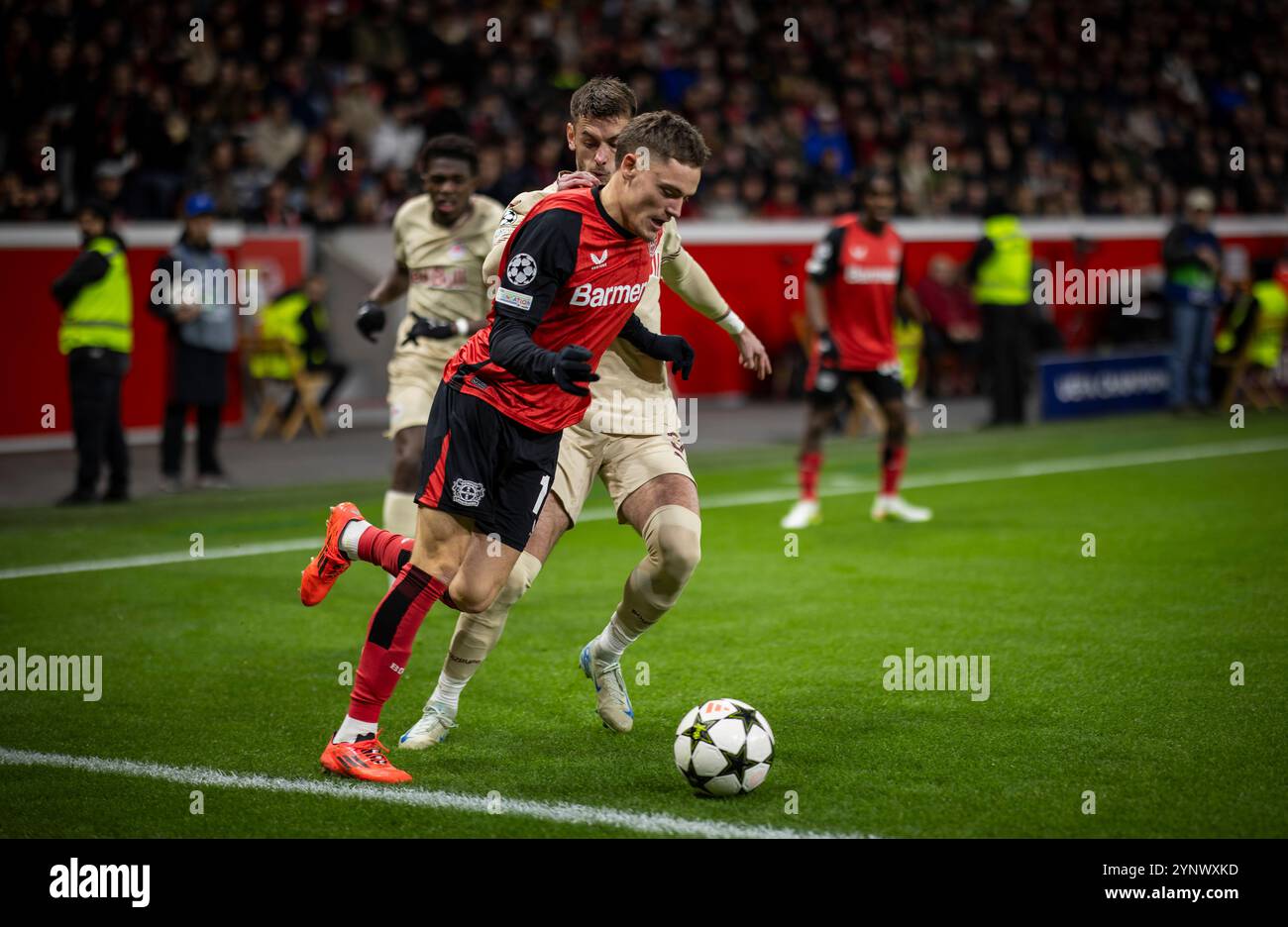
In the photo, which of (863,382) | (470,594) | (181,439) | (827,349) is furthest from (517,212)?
(181,439)

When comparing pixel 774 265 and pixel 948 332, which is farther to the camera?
pixel 948 332

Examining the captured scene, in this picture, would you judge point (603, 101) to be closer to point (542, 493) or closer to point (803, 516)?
point (542, 493)

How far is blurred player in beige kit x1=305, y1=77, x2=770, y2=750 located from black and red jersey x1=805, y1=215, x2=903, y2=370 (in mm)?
4959

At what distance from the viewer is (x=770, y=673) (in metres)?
6.87

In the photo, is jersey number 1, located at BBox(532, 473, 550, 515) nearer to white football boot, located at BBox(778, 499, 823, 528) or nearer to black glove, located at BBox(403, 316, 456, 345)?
black glove, located at BBox(403, 316, 456, 345)

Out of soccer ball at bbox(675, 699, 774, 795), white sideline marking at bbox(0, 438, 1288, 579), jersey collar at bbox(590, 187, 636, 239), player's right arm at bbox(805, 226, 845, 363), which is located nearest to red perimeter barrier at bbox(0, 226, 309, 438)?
white sideline marking at bbox(0, 438, 1288, 579)

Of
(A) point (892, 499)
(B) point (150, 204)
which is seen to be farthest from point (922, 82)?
(A) point (892, 499)

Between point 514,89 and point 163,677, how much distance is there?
1446 cm

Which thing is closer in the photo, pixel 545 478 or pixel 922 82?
pixel 545 478

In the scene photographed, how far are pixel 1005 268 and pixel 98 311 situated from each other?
10.2 meters

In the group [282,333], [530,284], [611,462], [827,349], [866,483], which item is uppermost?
[530,284]

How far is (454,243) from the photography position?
8.30 m

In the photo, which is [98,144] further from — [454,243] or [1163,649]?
[1163,649]

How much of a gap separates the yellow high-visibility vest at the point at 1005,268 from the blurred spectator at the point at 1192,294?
213cm
